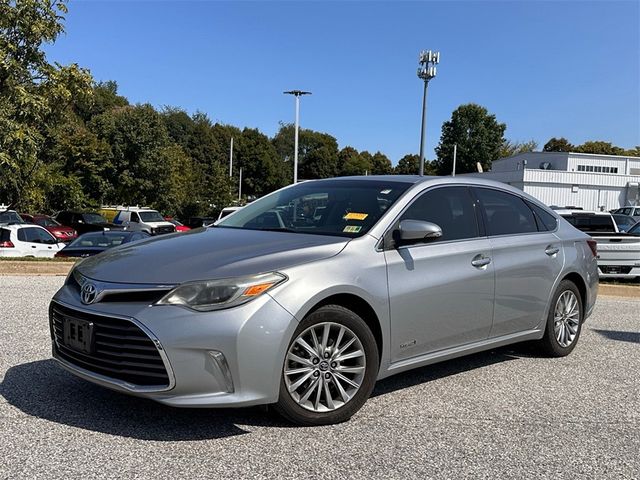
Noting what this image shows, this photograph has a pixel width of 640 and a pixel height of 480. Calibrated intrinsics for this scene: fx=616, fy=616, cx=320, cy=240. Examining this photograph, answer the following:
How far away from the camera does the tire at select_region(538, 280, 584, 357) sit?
218 inches

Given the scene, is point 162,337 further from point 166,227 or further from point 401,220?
point 166,227

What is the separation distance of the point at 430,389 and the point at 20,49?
1214 centimetres

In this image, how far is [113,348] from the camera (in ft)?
11.4

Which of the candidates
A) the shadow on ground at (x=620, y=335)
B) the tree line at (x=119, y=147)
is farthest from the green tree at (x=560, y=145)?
the shadow on ground at (x=620, y=335)

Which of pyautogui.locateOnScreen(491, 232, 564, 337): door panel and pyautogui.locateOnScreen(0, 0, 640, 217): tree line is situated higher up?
pyautogui.locateOnScreen(0, 0, 640, 217): tree line

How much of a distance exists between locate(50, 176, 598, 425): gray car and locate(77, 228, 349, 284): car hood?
0.01 m

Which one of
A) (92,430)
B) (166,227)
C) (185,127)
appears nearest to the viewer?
(92,430)

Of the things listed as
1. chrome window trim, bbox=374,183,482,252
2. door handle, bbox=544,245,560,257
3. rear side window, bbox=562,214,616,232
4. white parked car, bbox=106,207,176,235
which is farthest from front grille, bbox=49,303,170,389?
white parked car, bbox=106,207,176,235

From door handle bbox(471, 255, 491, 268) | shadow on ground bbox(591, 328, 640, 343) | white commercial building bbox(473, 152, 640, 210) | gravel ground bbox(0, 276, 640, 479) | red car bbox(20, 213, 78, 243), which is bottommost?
red car bbox(20, 213, 78, 243)

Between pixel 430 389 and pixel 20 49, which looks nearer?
pixel 430 389

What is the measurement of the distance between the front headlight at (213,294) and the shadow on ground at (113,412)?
0.78 meters

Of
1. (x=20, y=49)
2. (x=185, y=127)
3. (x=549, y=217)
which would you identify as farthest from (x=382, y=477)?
(x=185, y=127)

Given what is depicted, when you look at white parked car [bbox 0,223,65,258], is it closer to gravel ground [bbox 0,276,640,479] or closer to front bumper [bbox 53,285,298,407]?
gravel ground [bbox 0,276,640,479]

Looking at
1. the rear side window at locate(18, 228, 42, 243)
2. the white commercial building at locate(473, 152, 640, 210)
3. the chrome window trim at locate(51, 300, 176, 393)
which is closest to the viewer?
the chrome window trim at locate(51, 300, 176, 393)
